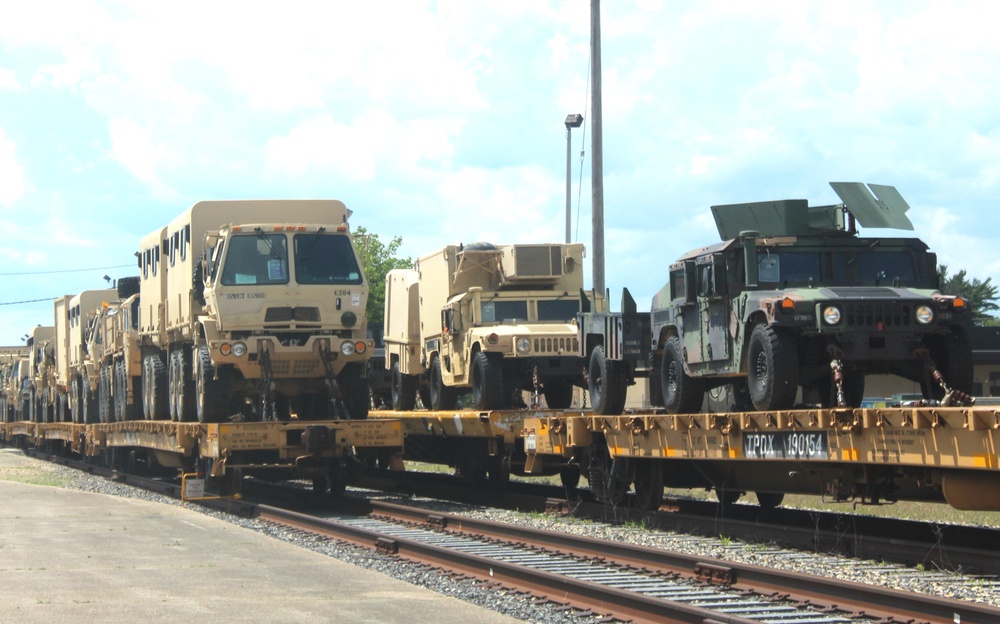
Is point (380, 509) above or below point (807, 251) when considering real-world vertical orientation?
below

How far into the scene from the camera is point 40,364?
37219 mm

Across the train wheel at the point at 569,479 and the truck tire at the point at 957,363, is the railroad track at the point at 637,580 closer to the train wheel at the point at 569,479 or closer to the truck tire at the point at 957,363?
the truck tire at the point at 957,363

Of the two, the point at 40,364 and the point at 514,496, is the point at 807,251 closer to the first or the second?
the point at 514,496

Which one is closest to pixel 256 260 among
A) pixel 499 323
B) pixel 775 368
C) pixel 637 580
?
pixel 499 323

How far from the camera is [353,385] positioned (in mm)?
19812

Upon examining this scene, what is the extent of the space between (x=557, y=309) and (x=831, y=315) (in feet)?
31.5

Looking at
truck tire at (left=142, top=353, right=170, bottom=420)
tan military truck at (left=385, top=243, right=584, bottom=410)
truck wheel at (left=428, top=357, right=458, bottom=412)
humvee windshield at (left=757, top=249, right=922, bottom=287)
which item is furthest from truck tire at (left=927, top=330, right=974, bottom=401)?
truck tire at (left=142, top=353, right=170, bottom=420)

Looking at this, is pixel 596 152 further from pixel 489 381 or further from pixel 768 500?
pixel 768 500

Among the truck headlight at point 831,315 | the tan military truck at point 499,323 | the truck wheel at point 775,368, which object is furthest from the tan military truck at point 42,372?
the truck headlight at point 831,315

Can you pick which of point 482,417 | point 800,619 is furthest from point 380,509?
point 800,619

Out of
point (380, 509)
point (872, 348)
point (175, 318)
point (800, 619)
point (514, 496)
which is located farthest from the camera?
point (175, 318)

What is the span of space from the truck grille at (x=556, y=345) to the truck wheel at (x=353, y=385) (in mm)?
2551

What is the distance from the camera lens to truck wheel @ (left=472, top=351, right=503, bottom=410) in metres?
19.4

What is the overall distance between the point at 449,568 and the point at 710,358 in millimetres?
Result: 3410
